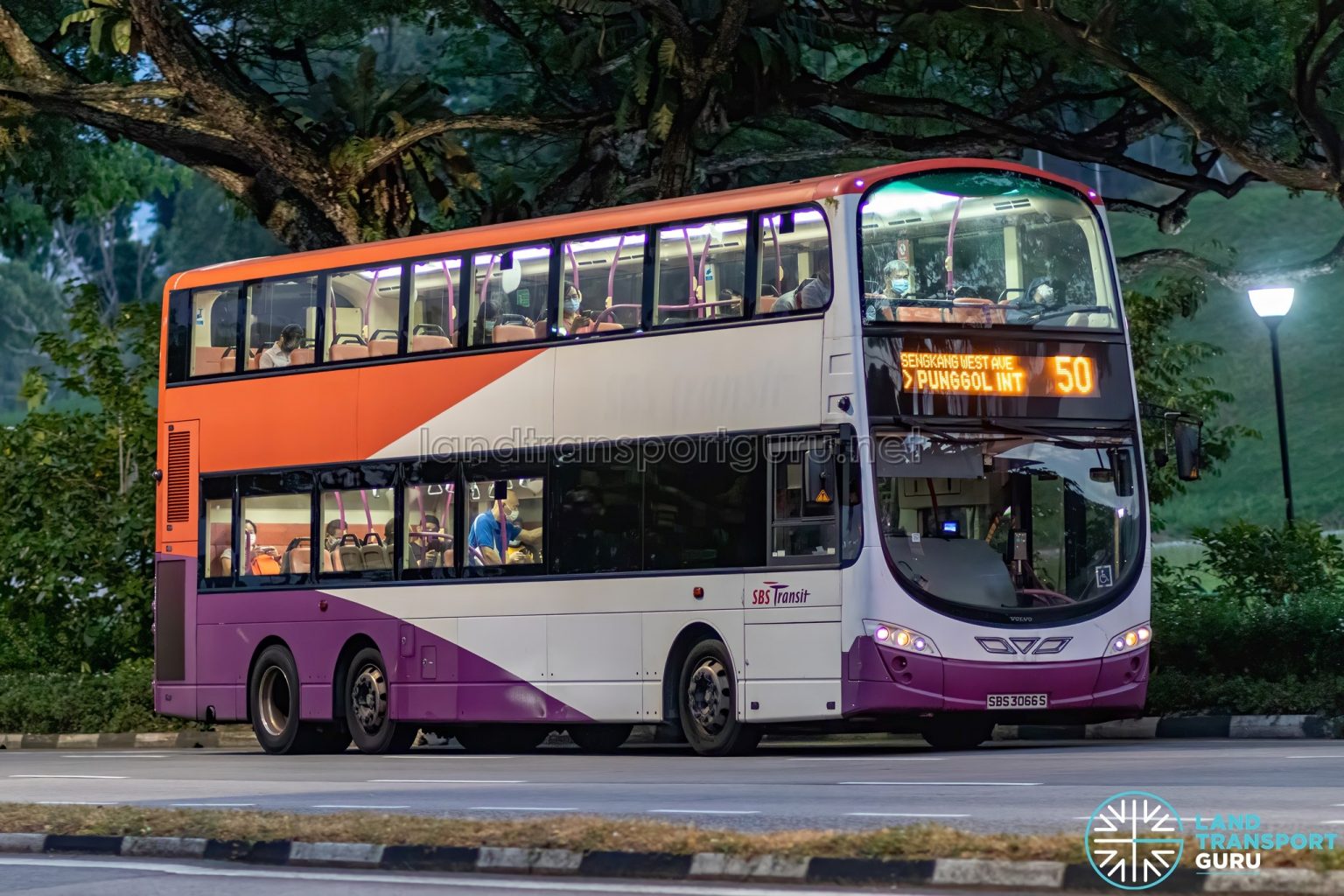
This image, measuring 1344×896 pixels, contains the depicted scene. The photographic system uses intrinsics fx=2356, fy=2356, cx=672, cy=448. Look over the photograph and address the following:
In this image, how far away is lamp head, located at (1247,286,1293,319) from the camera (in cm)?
2556

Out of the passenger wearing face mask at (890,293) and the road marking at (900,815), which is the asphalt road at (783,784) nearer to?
the road marking at (900,815)

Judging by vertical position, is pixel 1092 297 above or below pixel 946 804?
above

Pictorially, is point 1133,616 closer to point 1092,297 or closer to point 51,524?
point 1092,297

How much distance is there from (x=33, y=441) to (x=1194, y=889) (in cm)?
2492

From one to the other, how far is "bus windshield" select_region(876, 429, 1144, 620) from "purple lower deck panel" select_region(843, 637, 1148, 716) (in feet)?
1.63

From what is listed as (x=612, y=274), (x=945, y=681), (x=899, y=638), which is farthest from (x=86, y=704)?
(x=945, y=681)

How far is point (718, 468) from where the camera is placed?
20266mm

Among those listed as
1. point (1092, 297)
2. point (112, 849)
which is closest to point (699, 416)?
point (1092, 297)

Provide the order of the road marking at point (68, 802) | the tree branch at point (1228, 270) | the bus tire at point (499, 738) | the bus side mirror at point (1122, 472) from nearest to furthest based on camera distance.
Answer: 1. the road marking at point (68, 802)
2. the bus side mirror at point (1122, 472)
3. the bus tire at point (499, 738)
4. the tree branch at point (1228, 270)

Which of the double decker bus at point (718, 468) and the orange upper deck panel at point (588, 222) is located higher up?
the orange upper deck panel at point (588, 222)

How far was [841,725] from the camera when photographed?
65.2 feet

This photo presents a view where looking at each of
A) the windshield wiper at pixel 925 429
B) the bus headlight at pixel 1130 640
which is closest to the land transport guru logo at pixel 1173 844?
the windshield wiper at pixel 925 429

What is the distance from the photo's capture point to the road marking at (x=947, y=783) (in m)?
14.8

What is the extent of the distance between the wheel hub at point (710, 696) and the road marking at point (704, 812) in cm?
626
